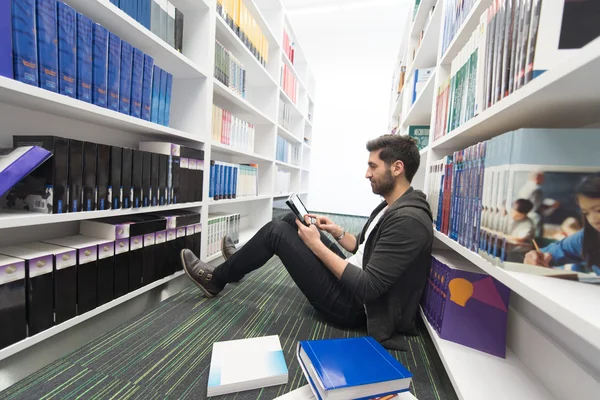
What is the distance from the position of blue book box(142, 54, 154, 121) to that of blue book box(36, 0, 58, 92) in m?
0.35

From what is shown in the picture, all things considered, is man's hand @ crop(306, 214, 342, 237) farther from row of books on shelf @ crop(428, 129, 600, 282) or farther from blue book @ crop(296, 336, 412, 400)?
row of books on shelf @ crop(428, 129, 600, 282)

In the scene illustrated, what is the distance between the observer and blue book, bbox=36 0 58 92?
30.2 inches

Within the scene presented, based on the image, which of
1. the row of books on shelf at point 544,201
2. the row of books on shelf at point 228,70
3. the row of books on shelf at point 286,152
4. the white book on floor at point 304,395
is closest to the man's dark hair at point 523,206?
Result: the row of books on shelf at point 544,201

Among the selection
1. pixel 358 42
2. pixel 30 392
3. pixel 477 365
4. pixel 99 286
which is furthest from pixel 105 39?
pixel 358 42

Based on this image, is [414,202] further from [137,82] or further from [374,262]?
[137,82]

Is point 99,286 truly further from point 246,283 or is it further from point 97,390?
point 246,283

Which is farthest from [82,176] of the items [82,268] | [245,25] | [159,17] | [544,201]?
[245,25]

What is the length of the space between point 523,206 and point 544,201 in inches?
1.2

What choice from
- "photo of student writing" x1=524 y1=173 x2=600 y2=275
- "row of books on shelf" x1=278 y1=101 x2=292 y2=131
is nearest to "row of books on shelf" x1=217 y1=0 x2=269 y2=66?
"row of books on shelf" x1=278 y1=101 x2=292 y2=131

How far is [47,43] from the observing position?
78 centimetres

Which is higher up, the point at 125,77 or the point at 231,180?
the point at 125,77

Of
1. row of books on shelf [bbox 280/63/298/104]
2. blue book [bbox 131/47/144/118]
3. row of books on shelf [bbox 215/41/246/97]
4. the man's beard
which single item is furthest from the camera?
row of books on shelf [bbox 280/63/298/104]

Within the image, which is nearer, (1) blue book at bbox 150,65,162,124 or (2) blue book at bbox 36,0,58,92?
(2) blue book at bbox 36,0,58,92

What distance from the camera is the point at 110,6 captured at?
3.05 feet
